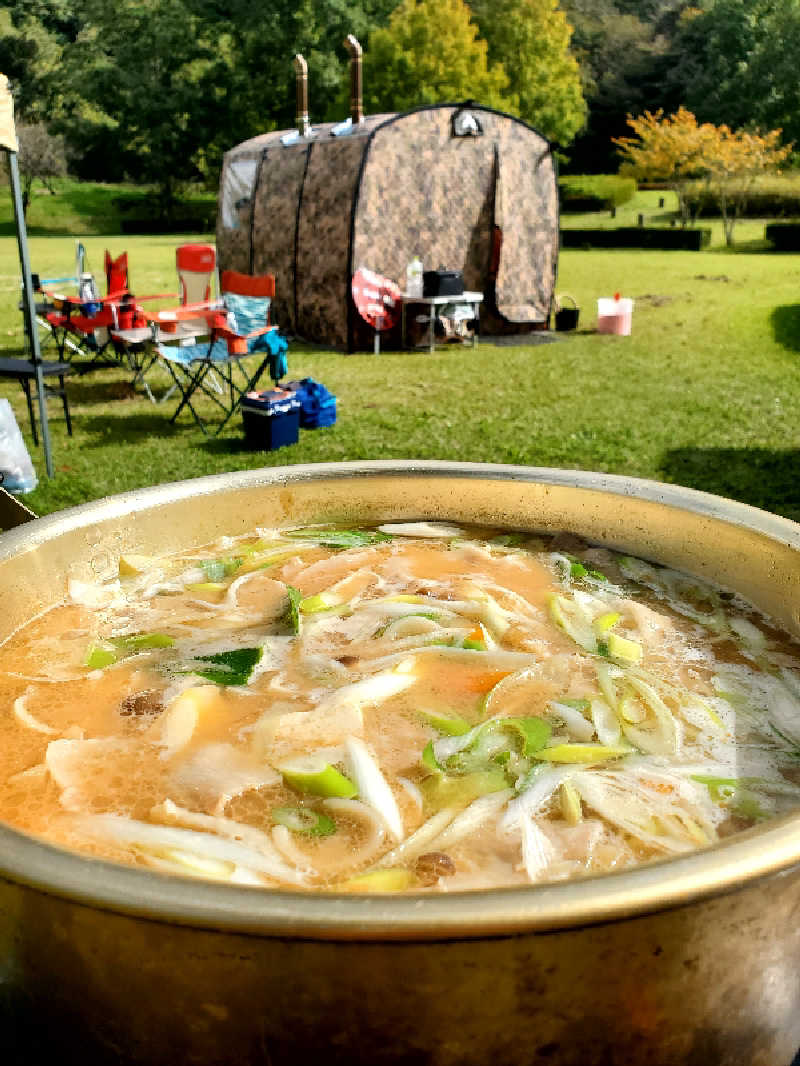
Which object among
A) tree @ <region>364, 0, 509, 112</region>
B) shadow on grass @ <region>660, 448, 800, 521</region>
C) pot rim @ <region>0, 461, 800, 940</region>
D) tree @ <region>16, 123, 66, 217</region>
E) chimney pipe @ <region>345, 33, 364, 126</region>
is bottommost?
shadow on grass @ <region>660, 448, 800, 521</region>

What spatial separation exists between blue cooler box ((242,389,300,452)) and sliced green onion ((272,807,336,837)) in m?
6.94

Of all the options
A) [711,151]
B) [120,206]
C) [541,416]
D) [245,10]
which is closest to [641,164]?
[711,151]

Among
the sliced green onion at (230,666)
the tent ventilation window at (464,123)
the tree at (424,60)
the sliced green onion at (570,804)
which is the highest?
the tree at (424,60)

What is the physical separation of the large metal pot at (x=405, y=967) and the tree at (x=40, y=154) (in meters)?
53.6

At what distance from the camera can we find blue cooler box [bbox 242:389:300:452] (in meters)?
8.11

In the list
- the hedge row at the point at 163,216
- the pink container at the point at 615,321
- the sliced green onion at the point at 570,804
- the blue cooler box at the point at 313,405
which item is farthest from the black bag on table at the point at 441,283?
the hedge row at the point at 163,216

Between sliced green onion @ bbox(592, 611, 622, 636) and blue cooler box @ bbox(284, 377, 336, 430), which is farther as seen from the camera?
blue cooler box @ bbox(284, 377, 336, 430)

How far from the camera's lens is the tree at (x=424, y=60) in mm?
39750

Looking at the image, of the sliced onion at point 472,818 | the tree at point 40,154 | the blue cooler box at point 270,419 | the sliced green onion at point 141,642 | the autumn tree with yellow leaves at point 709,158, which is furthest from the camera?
the tree at point 40,154

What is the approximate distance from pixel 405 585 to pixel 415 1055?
53.1 inches

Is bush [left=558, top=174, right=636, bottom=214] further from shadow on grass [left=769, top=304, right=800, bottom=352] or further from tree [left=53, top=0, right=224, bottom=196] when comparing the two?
shadow on grass [left=769, top=304, right=800, bottom=352]

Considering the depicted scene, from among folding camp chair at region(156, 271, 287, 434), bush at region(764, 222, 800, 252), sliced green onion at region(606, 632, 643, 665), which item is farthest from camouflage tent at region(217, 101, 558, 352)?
bush at region(764, 222, 800, 252)

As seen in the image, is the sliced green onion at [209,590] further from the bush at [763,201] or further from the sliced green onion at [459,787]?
the bush at [763,201]

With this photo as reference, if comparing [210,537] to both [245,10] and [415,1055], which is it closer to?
[415,1055]
